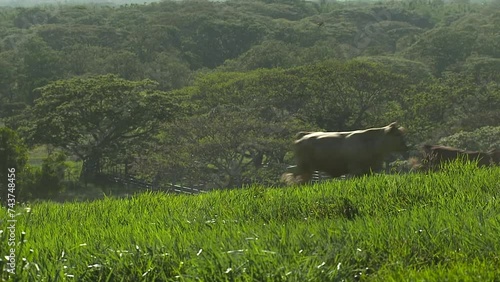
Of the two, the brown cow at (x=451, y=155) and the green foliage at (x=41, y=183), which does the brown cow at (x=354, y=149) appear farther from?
the green foliage at (x=41, y=183)

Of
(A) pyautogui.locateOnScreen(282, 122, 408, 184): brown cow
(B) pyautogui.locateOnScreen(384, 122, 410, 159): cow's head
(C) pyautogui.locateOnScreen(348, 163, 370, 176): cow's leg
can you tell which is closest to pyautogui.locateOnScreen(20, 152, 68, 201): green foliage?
(A) pyautogui.locateOnScreen(282, 122, 408, 184): brown cow

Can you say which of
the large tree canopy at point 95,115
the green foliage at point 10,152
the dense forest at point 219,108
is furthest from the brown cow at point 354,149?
the large tree canopy at point 95,115

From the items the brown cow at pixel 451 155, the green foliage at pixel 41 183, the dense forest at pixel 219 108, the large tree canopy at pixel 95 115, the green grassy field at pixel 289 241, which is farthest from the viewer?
the large tree canopy at pixel 95 115

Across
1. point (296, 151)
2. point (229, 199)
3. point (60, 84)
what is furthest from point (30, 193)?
point (229, 199)

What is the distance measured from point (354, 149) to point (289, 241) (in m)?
8.33

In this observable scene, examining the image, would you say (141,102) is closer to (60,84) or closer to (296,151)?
(60,84)

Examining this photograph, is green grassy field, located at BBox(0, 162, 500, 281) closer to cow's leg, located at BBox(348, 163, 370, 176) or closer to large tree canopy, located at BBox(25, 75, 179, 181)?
cow's leg, located at BBox(348, 163, 370, 176)

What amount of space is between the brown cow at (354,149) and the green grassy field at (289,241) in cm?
515

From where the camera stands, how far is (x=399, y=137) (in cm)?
1512

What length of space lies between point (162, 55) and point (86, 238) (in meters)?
61.1

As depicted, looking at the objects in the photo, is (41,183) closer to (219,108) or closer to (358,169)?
(219,108)

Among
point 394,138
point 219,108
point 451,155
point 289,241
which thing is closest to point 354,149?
point 394,138

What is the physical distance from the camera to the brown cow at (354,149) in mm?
14977

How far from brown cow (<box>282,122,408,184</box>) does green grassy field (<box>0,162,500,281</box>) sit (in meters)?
5.15
